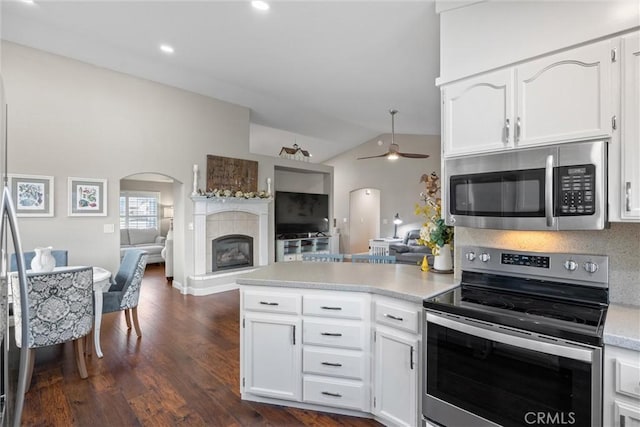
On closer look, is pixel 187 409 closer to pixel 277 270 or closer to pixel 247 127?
pixel 277 270

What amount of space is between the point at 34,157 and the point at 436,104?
18.7 feet

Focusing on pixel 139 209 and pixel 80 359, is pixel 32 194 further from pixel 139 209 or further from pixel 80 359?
pixel 139 209

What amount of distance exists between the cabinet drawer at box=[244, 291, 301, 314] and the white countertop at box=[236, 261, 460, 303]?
0.25ft

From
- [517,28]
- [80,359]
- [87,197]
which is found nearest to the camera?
[517,28]

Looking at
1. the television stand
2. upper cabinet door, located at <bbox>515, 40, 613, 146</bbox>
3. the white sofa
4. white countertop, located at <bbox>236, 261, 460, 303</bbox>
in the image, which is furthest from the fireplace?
upper cabinet door, located at <bbox>515, 40, 613, 146</bbox>

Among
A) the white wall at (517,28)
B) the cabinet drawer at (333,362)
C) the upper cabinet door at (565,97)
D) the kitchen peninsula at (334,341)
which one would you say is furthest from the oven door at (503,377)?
the white wall at (517,28)

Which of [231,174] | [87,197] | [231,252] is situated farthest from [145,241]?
[87,197]

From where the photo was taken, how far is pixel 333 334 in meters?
2.12

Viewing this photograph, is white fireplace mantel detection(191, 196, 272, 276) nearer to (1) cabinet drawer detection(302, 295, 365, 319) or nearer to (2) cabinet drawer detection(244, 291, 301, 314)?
(2) cabinet drawer detection(244, 291, 301, 314)

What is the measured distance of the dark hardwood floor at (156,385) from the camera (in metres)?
2.17

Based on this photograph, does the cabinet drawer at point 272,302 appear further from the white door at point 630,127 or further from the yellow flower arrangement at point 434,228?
the white door at point 630,127

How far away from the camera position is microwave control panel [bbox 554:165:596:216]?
62.3 inches

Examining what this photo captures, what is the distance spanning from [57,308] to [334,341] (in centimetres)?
220

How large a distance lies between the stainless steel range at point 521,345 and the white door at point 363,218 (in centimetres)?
845
